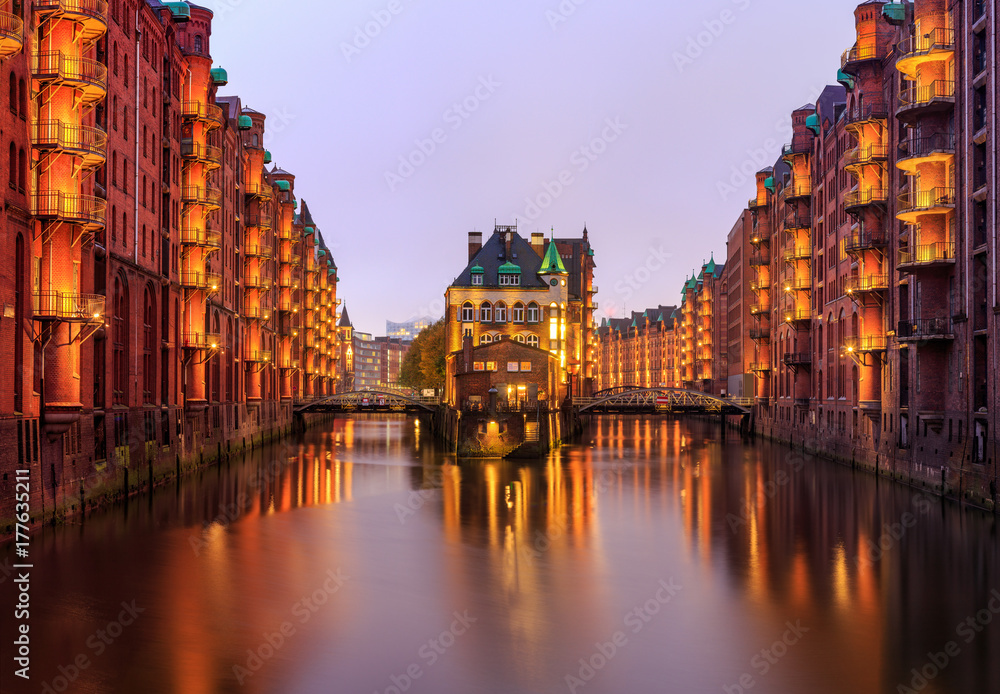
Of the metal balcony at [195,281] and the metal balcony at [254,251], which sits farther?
the metal balcony at [254,251]

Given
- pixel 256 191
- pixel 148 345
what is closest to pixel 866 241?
pixel 148 345

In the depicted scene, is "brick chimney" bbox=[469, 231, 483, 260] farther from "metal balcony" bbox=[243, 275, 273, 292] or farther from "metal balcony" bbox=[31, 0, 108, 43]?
"metal balcony" bbox=[31, 0, 108, 43]

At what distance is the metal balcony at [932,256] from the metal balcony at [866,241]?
8846 millimetres

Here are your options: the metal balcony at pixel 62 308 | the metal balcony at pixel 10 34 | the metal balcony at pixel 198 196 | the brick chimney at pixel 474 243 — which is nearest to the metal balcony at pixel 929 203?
the metal balcony at pixel 62 308

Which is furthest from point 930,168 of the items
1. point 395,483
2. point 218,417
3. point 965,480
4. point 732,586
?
point 218,417

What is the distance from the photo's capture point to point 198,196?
203 feet

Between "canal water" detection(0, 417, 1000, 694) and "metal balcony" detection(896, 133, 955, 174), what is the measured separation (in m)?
15.7

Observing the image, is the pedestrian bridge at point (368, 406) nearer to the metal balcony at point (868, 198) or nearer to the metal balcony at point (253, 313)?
the metal balcony at point (253, 313)

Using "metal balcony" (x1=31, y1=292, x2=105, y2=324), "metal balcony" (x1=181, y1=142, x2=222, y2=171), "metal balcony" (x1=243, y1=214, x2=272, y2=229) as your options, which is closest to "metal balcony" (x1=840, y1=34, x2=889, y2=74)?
"metal balcony" (x1=181, y1=142, x2=222, y2=171)

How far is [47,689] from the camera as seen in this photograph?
65.9 ft

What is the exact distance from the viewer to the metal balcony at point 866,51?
5850 cm

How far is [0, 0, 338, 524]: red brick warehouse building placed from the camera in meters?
35.2

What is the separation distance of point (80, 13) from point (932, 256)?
37.5 metres

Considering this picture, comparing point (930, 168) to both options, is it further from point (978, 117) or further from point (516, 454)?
point (516, 454)
